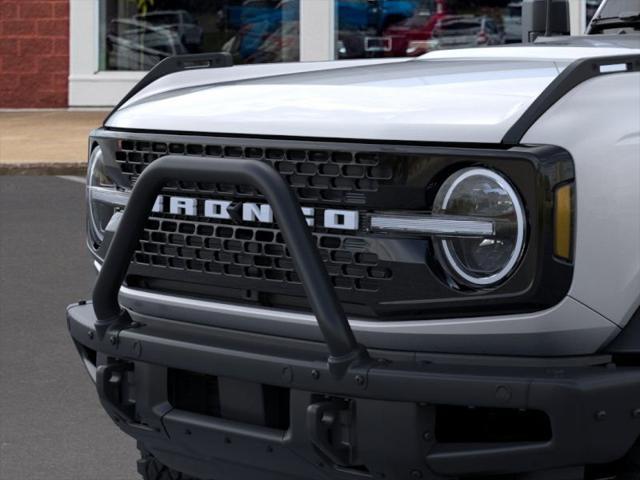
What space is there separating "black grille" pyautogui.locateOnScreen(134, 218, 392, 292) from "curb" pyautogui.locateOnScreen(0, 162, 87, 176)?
11.2m

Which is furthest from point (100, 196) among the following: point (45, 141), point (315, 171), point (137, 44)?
point (137, 44)

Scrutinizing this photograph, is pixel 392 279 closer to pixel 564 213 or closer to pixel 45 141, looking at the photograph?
pixel 564 213

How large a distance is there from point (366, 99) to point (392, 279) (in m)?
0.45

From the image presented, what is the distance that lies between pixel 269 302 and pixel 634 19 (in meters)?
1.96

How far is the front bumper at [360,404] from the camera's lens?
308 centimetres

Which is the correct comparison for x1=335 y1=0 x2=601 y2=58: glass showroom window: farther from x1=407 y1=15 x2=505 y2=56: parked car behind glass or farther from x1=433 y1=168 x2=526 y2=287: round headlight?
x1=433 y1=168 x2=526 y2=287: round headlight

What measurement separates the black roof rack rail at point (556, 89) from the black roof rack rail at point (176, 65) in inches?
55.7

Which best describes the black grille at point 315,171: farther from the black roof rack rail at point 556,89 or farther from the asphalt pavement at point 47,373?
the asphalt pavement at point 47,373

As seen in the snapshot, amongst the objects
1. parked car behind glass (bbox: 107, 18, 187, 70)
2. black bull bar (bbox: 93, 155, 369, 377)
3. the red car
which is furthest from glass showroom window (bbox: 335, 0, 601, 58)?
black bull bar (bbox: 93, 155, 369, 377)

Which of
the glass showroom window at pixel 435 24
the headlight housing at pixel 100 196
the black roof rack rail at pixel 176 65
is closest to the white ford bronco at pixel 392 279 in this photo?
the headlight housing at pixel 100 196

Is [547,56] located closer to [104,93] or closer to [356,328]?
[356,328]

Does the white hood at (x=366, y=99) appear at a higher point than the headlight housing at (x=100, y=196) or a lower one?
higher

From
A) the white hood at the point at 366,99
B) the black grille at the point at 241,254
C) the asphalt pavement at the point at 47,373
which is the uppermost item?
the white hood at the point at 366,99

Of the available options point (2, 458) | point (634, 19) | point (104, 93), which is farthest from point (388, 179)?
point (104, 93)
